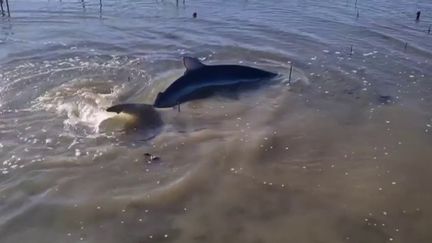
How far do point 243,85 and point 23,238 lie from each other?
252 inches

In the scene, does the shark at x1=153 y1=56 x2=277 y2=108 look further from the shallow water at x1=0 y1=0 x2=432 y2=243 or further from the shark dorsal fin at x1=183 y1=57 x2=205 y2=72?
the shallow water at x1=0 y1=0 x2=432 y2=243

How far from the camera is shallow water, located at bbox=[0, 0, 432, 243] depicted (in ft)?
21.6

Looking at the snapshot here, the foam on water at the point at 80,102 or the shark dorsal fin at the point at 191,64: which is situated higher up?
the shark dorsal fin at the point at 191,64

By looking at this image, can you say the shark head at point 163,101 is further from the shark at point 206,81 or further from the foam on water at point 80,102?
the foam on water at point 80,102

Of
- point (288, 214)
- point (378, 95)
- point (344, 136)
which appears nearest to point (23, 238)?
point (288, 214)

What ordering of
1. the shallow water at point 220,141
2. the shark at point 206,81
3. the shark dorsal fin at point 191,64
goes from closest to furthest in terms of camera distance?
the shallow water at point 220,141 → the shark at point 206,81 → the shark dorsal fin at point 191,64

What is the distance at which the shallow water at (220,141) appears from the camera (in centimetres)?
659

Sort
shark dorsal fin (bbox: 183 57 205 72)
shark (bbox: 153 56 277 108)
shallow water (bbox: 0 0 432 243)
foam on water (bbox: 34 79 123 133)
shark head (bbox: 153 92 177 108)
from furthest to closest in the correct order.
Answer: shark dorsal fin (bbox: 183 57 205 72) < shark (bbox: 153 56 277 108) < shark head (bbox: 153 92 177 108) < foam on water (bbox: 34 79 123 133) < shallow water (bbox: 0 0 432 243)

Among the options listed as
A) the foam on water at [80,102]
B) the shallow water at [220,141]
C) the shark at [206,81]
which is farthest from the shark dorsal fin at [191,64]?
the foam on water at [80,102]

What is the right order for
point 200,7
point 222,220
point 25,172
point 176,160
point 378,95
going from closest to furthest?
point 222,220, point 25,172, point 176,160, point 378,95, point 200,7

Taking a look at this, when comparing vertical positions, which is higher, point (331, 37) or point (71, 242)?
point (331, 37)

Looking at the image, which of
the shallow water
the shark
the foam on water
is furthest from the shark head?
the foam on water

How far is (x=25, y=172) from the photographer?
756cm

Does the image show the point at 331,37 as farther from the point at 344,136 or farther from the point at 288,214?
the point at 288,214
